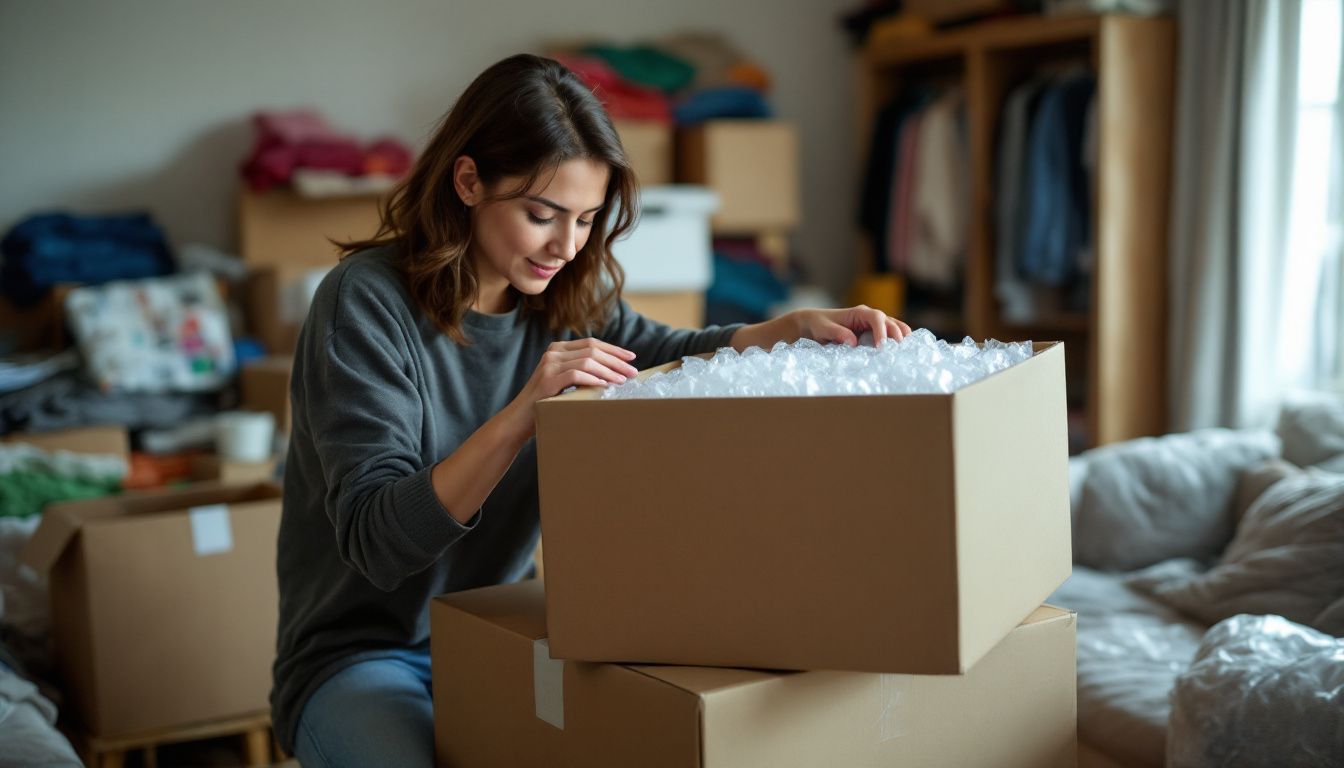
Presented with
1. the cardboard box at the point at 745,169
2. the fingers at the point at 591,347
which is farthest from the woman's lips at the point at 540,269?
the cardboard box at the point at 745,169

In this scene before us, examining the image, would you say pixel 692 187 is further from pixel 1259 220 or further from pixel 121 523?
pixel 121 523

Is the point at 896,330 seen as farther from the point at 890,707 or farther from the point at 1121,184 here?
the point at 1121,184

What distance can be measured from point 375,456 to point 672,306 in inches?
102

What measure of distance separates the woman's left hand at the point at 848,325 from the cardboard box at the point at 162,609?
107 centimetres

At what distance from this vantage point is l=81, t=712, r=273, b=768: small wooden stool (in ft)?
6.64

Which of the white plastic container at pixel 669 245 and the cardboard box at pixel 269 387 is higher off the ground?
the white plastic container at pixel 669 245

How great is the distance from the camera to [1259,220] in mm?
3238

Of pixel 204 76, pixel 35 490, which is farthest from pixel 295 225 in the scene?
pixel 35 490

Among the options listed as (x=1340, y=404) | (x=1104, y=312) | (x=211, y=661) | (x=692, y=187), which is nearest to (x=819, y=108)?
(x=692, y=187)

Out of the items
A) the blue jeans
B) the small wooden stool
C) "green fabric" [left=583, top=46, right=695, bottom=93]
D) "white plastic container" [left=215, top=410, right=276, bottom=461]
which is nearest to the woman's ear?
the blue jeans

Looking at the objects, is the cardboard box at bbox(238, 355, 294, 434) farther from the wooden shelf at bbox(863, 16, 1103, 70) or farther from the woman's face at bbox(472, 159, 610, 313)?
the wooden shelf at bbox(863, 16, 1103, 70)

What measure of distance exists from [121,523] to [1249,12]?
2.94 metres

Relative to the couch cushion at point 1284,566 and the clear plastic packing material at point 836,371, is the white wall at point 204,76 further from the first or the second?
the clear plastic packing material at point 836,371

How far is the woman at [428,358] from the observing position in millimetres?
1283
